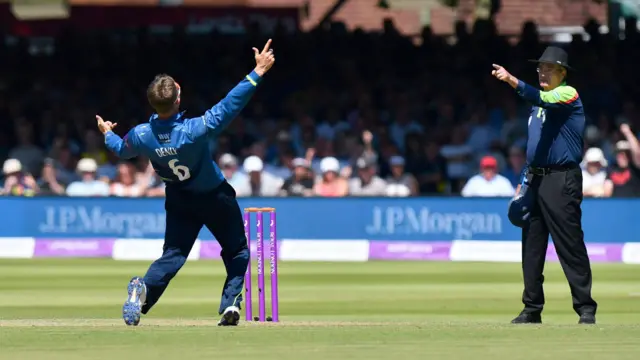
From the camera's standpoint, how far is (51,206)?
68.5 feet

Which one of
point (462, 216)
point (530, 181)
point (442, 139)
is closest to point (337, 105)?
point (442, 139)

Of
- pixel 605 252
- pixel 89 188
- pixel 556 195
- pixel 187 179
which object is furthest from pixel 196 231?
pixel 89 188

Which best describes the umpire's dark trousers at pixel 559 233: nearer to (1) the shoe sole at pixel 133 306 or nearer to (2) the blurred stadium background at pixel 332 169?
(2) the blurred stadium background at pixel 332 169

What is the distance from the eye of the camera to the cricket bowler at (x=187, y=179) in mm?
10359

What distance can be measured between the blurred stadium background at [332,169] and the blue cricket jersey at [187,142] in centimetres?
127

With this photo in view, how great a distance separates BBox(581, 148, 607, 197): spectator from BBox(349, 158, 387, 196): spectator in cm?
287

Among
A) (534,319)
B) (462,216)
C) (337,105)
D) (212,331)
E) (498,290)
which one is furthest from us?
(337,105)

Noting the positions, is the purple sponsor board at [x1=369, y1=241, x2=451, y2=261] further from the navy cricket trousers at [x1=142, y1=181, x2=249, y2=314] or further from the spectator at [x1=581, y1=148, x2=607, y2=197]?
the navy cricket trousers at [x1=142, y1=181, x2=249, y2=314]

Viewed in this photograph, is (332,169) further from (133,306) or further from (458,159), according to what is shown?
(133,306)

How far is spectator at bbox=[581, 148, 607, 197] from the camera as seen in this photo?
20.3m

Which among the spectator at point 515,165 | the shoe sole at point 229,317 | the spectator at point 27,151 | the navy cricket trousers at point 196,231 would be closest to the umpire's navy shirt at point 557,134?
the navy cricket trousers at point 196,231

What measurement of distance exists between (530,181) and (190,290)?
526 centimetres

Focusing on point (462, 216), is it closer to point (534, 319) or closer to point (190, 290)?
point (190, 290)

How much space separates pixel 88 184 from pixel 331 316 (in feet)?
31.8
